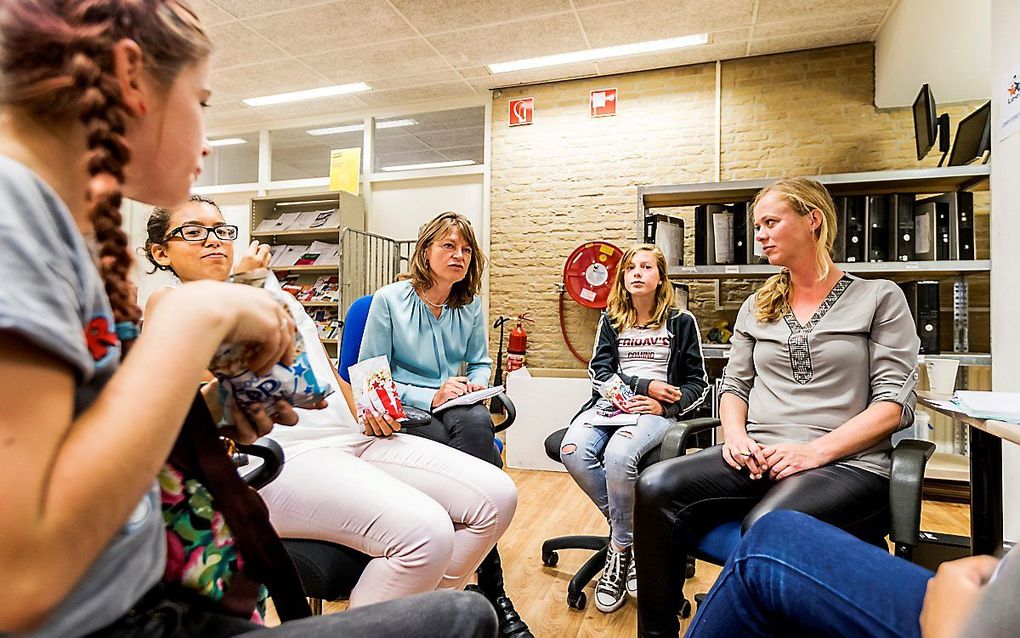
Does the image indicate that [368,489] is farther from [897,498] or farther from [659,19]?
[659,19]

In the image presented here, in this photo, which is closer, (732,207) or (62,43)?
(62,43)

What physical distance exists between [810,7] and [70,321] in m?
4.76

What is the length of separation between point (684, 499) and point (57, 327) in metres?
1.48

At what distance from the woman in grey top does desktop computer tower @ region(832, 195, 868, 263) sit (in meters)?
1.93

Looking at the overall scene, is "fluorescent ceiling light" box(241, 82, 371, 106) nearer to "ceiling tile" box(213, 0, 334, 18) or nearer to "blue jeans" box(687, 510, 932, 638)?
"ceiling tile" box(213, 0, 334, 18)

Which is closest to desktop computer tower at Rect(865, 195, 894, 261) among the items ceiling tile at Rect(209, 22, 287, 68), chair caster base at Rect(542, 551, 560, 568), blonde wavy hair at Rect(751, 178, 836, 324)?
blonde wavy hair at Rect(751, 178, 836, 324)

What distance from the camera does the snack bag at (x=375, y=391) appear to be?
1.68 metres

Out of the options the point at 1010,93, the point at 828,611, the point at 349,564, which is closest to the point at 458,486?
the point at 349,564

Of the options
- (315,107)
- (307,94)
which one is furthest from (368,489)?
(315,107)

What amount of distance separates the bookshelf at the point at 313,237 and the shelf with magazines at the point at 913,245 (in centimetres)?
298

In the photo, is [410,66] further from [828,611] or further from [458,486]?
[828,611]

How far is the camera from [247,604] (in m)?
0.67

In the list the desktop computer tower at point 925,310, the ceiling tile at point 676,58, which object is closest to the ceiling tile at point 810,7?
the ceiling tile at point 676,58

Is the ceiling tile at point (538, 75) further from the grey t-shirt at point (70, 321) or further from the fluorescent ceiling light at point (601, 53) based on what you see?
the grey t-shirt at point (70, 321)
